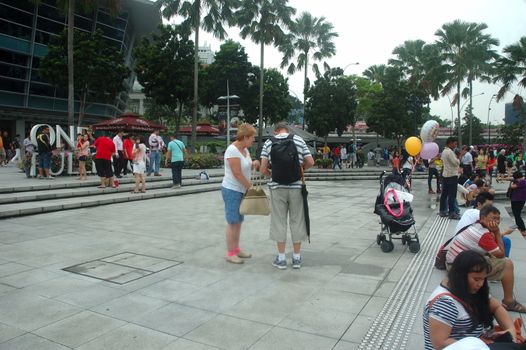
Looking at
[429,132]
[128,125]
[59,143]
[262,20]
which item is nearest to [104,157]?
[59,143]

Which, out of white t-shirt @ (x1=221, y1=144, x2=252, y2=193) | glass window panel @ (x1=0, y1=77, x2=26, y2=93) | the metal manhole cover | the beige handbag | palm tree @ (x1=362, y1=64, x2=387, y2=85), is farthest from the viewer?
palm tree @ (x1=362, y1=64, x2=387, y2=85)

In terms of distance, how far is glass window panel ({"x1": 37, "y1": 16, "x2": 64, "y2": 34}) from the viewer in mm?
31781

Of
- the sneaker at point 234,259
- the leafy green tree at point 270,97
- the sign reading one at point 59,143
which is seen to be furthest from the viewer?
the leafy green tree at point 270,97

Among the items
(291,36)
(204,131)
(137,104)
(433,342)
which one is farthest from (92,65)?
(137,104)

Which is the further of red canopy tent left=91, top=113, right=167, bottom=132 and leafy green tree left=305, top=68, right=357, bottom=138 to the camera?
leafy green tree left=305, top=68, right=357, bottom=138

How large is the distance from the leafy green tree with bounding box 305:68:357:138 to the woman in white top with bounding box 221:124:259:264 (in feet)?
87.9

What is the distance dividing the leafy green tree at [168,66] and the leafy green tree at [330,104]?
32.5ft

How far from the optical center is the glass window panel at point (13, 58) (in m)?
29.8

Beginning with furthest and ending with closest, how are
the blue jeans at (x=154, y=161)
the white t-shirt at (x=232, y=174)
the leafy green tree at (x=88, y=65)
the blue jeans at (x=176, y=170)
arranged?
the leafy green tree at (x=88, y=65) → the blue jeans at (x=154, y=161) → the blue jeans at (x=176, y=170) → the white t-shirt at (x=232, y=174)

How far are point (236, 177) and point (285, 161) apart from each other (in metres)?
0.67

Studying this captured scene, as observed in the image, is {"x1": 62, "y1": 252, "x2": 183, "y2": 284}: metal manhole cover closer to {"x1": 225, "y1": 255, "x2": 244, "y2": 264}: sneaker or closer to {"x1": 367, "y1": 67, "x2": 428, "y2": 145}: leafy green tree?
{"x1": 225, "y1": 255, "x2": 244, "y2": 264}: sneaker

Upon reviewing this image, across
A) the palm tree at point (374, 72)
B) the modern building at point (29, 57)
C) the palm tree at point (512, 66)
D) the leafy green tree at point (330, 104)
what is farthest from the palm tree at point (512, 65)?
the modern building at point (29, 57)

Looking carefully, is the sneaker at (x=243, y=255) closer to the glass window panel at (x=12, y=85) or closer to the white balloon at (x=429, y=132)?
the white balloon at (x=429, y=132)

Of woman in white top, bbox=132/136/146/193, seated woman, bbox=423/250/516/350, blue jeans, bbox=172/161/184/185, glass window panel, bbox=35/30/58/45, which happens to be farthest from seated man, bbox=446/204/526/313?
glass window panel, bbox=35/30/58/45
